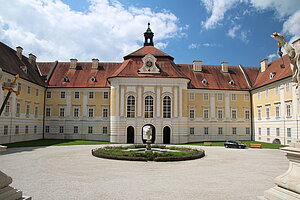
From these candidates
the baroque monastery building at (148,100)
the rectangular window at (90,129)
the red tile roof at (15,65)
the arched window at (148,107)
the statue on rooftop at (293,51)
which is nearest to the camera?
the statue on rooftop at (293,51)

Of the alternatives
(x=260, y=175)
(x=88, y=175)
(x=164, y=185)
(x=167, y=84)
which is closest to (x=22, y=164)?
(x=88, y=175)

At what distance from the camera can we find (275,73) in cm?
3800

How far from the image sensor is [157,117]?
36.3 meters

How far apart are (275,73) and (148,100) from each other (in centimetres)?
2037

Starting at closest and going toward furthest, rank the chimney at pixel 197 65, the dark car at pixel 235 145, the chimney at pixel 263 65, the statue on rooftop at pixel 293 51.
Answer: the statue on rooftop at pixel 293 51 → the dark car at pixel 235 145 → the chimney at pixel 263 65 → the chimney at pixel 197 65

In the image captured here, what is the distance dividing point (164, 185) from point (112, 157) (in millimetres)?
9044

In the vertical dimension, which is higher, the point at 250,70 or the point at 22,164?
the point at 250,70

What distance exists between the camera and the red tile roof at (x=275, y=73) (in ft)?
112

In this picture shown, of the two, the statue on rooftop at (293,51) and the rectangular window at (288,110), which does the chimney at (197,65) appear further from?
the statue on rooftop at (293,51)

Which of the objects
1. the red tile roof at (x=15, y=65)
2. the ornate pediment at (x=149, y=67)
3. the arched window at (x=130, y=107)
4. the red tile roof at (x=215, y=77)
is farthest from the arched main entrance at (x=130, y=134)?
the red tile roof at (x=15, y=65)

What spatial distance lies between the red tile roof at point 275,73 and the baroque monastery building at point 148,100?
0.21 metres

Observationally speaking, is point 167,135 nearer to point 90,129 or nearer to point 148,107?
point 148,107

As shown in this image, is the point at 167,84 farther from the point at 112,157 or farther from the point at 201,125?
the point at 112,157

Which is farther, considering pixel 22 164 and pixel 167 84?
pixel 167 84
